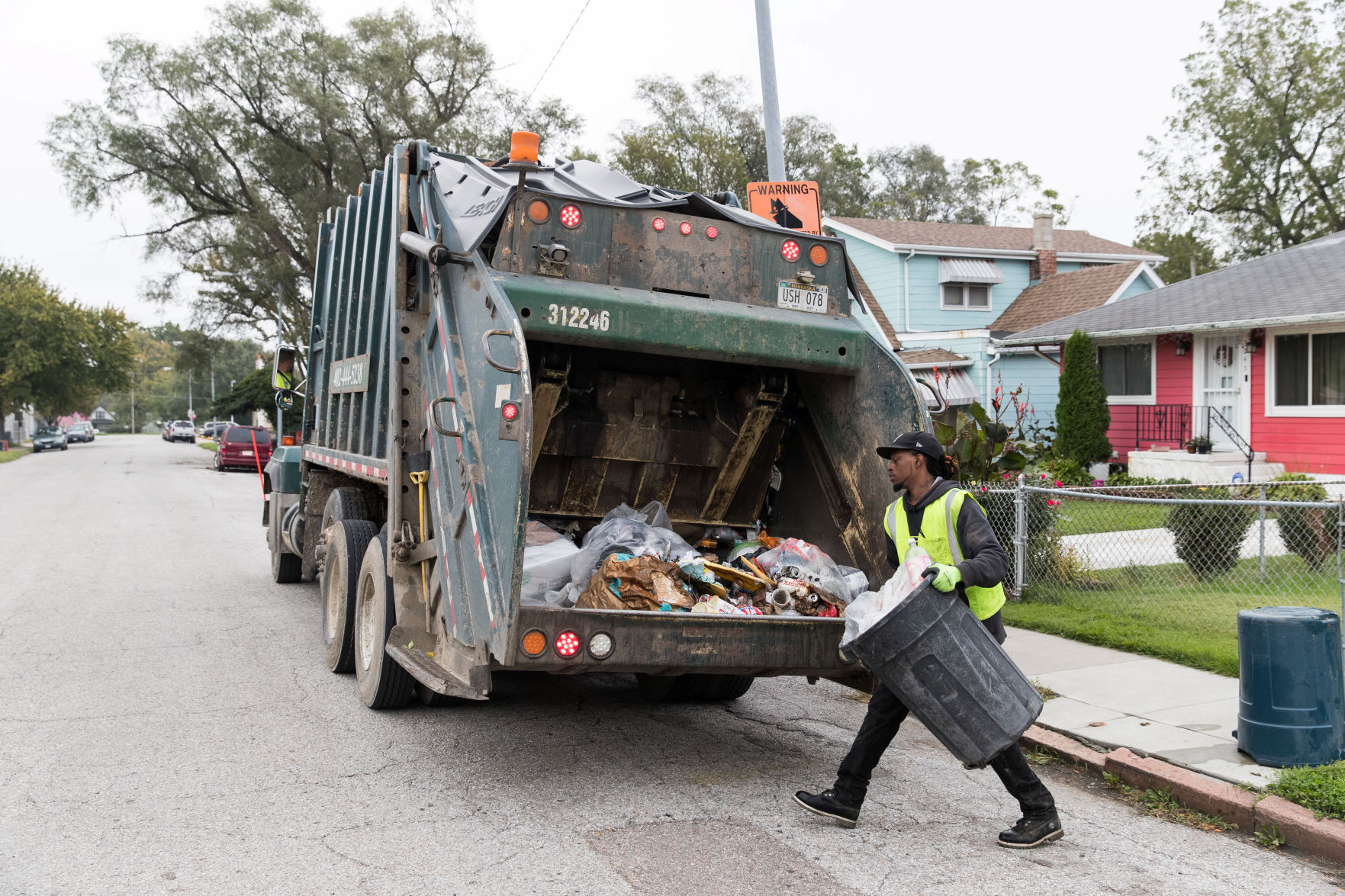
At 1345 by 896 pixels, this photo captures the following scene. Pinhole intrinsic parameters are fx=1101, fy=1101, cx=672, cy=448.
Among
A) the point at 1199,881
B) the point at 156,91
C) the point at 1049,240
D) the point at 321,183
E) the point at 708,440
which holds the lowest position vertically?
the point at 1199,881

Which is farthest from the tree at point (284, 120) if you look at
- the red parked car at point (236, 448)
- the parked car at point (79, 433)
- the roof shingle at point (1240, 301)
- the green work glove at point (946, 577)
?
the parked car at point (79, 433)

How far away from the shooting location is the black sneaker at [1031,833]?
423 centimetres

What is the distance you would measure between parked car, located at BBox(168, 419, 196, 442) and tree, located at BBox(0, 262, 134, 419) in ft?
45.5

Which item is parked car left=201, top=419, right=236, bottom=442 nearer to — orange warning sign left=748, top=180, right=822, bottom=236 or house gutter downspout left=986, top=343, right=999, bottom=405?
house gutter downspout left=986, top=343, right=999, bottom=405

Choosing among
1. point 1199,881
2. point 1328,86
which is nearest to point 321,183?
point 1328,86

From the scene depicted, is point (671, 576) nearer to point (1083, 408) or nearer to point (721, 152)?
point (1083, 408)

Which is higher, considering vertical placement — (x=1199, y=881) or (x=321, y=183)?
(x=321, y=183)

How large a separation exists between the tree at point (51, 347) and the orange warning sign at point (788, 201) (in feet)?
163

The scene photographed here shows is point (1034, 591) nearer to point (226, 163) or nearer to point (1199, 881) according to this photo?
point (1199, 881)

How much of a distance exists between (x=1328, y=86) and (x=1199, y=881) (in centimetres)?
3395

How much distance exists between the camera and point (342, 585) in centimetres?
661

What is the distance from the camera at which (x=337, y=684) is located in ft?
21.6

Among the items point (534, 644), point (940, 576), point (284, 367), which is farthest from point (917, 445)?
point (284, 367)

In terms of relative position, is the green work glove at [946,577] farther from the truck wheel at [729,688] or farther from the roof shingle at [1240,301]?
the roof shingle at [1240,301]
